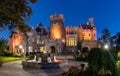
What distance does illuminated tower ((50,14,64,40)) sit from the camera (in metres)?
81.8

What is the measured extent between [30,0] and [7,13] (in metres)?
2.59

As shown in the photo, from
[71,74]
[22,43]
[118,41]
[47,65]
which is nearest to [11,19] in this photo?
[71,74]

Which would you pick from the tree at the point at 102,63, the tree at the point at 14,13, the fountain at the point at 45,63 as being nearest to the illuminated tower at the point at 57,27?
the fountain at the point at 45,63

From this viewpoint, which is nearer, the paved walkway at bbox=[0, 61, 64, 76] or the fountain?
the paved walkway at bbox=[0, 61, 64, 76]

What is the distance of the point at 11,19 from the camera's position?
686 inches

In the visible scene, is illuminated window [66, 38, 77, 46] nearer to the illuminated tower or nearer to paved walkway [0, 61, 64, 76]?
the illuminated tower

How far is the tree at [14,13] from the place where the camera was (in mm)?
16766

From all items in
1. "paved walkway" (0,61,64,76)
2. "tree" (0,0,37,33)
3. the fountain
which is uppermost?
"tree" (0,0,37,33)

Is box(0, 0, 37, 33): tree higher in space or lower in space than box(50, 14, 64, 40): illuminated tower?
lower

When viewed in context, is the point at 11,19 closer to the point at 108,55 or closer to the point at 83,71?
the point at 83,71

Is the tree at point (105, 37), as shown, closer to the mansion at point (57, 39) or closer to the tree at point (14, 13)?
the mansion at point (57, 39)

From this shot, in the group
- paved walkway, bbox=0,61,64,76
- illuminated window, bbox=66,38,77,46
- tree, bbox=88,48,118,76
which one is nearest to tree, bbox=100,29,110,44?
illuminated window, bbox=66,38,77,46

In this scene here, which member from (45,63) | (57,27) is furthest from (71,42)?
(45,63)

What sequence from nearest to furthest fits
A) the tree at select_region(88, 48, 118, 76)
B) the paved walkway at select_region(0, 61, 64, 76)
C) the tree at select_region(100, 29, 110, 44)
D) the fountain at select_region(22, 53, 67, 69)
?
the tree at select_region(88, 48, 118, 76)
the paved walkway at select_region(0, 61, 64, 76)
the fountain at select_region(22, 53, 67, 69)
the tree at select_region(100, 29, 110, 44)
